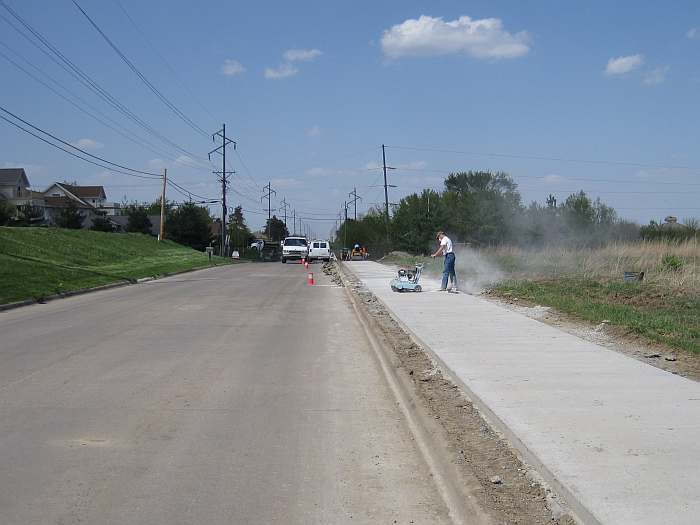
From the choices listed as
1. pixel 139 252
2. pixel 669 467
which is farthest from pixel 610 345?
pixel 139 252

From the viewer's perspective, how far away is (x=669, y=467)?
5312mm

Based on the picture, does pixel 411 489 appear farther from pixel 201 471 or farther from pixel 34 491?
pixel 34 491

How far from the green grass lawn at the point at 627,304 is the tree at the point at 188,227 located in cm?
6371

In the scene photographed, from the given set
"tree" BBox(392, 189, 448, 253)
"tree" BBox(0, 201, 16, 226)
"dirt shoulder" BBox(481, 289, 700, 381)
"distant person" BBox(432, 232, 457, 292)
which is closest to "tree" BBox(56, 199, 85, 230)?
"tree" BBox(0, 201, 16, 226)

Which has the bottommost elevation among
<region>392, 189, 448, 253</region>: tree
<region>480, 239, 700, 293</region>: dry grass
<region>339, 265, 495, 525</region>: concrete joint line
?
<region>339, 265, 495, 525</region>: concrete joint line

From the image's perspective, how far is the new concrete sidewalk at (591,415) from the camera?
4.78 metres

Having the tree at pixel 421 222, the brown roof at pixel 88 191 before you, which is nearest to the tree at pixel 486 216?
the tree at pixel 421 222

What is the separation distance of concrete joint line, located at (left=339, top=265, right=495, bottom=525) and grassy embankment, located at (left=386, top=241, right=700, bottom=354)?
4.14m

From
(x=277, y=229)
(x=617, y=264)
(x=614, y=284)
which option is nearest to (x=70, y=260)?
(x=617, y=264)

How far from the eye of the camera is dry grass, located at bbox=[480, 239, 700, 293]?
65.5ft

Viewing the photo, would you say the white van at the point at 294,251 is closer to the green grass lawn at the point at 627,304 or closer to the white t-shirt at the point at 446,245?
the green grass lawn at the point at 627,304

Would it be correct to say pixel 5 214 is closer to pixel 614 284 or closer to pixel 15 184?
pixel 15 184

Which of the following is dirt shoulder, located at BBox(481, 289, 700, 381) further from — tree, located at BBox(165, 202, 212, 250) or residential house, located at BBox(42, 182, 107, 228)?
residential house, located at BBox(42, 182, 107, 228)

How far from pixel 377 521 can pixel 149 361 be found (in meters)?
6.58
